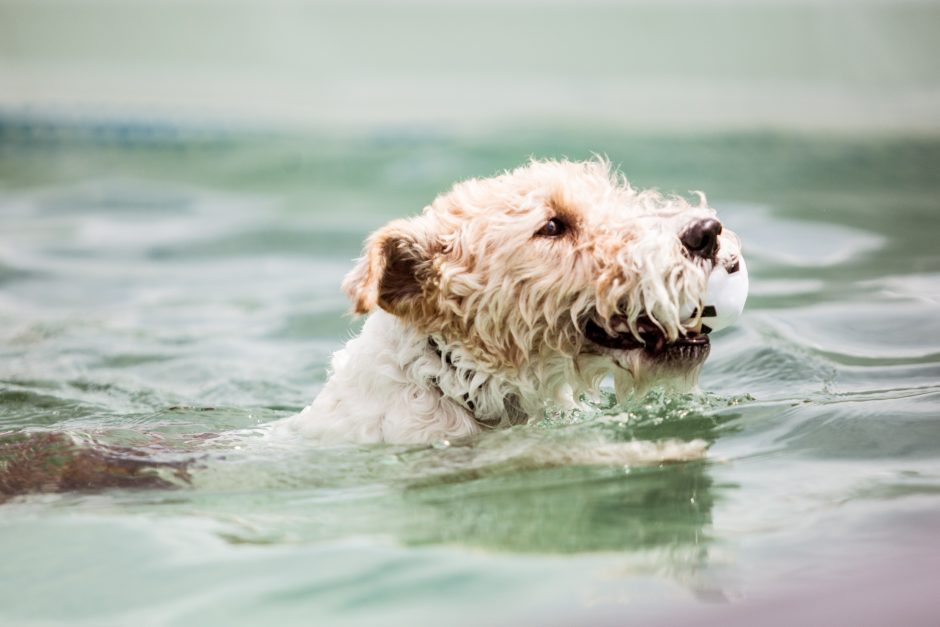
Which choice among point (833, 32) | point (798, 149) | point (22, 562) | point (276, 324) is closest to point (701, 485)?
point (22, 562)

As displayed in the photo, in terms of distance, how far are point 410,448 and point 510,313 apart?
675 millimetres

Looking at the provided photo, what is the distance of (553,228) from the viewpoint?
4891 millimetres

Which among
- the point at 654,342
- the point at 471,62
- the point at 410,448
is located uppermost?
the point at 471,62

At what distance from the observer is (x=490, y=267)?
488 centimetres

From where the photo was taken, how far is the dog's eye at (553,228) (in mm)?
4871

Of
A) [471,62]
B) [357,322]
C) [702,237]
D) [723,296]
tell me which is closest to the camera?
[702,237]

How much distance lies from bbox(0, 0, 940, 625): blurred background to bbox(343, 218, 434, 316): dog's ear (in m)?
0.63

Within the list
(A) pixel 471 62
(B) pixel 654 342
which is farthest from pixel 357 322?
(A) pixel 471 62

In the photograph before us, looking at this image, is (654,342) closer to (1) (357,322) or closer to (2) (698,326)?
(2) (698,326)

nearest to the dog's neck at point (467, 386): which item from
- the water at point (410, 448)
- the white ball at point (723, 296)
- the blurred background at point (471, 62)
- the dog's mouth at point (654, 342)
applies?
the water at point (410, 448)

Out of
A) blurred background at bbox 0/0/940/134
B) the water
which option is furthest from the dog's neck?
blurred background at bbox 0/0/940/134

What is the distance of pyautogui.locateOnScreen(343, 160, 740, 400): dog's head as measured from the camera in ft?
15.4

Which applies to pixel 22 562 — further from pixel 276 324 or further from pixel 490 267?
pixel 276 324

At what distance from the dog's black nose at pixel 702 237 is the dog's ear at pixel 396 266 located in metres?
1.05
